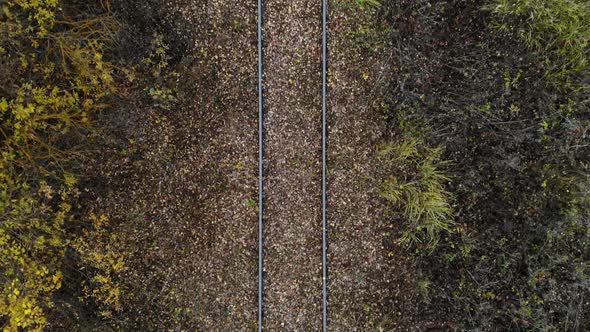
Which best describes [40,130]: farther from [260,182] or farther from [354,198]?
[354,198]

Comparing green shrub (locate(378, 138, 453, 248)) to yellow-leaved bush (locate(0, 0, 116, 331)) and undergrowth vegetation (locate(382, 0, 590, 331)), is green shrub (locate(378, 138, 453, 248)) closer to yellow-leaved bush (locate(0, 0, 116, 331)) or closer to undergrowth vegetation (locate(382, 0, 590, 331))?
undergrowth vegetation (locate(382, 0, 590, 331))

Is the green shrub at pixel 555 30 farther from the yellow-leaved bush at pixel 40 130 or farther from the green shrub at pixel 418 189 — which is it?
the yellow-leaved bush at pixel 40 130

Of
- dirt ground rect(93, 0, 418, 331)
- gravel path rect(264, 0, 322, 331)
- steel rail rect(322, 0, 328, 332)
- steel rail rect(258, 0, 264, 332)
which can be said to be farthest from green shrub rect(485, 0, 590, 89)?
steel rail rect(258, 0, 264, 332)

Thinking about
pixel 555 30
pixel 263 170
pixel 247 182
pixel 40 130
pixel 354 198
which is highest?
pixel 555 30

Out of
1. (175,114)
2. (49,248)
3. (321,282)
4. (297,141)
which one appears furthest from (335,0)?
(49,248)

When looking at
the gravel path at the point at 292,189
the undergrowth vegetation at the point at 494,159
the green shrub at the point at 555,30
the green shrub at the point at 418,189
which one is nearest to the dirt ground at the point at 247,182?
the gravel path at the point at 292,189

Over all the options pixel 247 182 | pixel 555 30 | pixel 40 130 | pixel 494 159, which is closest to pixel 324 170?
pixel 247 182
